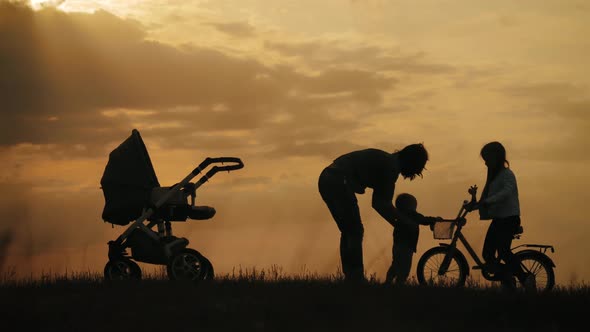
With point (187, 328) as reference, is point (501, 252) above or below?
above

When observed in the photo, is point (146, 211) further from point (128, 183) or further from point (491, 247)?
point (491, 247)

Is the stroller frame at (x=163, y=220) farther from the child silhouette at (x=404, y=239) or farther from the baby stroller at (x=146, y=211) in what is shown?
the child silhouette at (x=404, y=239)

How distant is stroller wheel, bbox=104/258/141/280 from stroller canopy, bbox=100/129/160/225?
22.9 inches

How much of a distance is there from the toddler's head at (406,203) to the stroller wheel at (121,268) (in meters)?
4.02

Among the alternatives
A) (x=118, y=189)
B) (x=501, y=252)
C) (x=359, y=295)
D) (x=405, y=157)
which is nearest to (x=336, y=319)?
(x=359, y=295)

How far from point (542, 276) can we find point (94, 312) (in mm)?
6239

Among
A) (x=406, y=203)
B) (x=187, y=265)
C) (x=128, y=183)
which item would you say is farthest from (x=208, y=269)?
(x=406, y=203)

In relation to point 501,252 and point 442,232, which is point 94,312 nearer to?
point 442,232

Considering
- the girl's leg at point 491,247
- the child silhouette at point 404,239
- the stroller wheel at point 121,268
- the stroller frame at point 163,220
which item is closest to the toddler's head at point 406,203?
the child silhouette at point 404,239

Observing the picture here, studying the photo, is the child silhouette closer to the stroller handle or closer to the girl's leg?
the girl's leg

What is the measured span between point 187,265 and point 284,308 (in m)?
3.16

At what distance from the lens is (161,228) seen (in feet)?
40.5

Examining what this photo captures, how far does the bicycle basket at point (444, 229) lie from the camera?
1159 cm

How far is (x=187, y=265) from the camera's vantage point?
39.5ft
